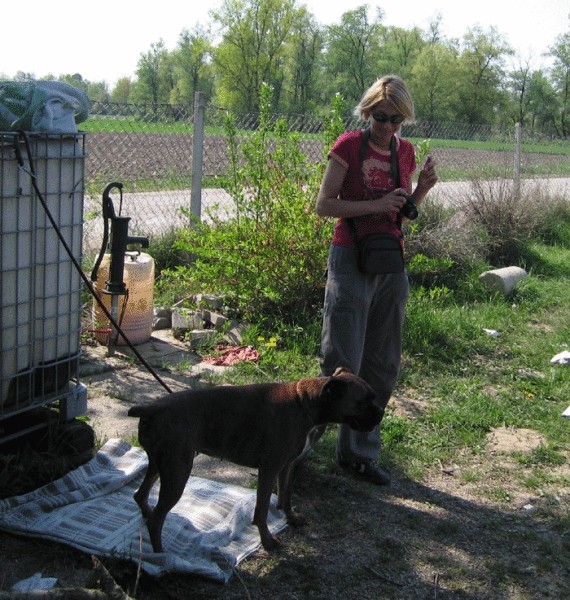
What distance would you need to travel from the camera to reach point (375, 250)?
3.99 meters

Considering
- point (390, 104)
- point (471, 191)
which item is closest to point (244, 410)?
point (390, 104)

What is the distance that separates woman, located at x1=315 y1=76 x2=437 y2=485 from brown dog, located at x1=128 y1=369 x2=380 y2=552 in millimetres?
589

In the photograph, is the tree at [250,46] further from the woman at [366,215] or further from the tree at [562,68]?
the woman at [366,215]

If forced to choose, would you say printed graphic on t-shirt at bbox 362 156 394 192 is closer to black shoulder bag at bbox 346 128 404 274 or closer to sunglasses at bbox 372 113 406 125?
black shoulder bag at bbox 346 128 404 274

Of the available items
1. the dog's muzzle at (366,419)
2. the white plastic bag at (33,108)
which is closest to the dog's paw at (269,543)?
the dog's muzzle at (366,419)

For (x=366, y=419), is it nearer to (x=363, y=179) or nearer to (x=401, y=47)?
(x=363, y=179)

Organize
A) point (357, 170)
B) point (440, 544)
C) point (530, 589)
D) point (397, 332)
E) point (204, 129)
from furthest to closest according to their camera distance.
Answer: point (204, 129) < point (397, 332) < point (357, 170) < point (440, 544) < point (530, 589)

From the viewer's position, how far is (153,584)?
122 inches

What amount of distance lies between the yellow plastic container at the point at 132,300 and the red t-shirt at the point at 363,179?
2.54 m

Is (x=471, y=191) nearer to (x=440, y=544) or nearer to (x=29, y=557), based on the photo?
(x=440, y=544)

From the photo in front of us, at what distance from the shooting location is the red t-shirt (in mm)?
4027

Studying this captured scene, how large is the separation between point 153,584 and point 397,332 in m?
1.92

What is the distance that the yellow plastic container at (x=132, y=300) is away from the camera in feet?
20.4

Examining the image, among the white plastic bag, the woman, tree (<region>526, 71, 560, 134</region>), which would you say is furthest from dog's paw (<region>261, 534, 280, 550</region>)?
tree (<region>526, 71, 560, 134</region>)
